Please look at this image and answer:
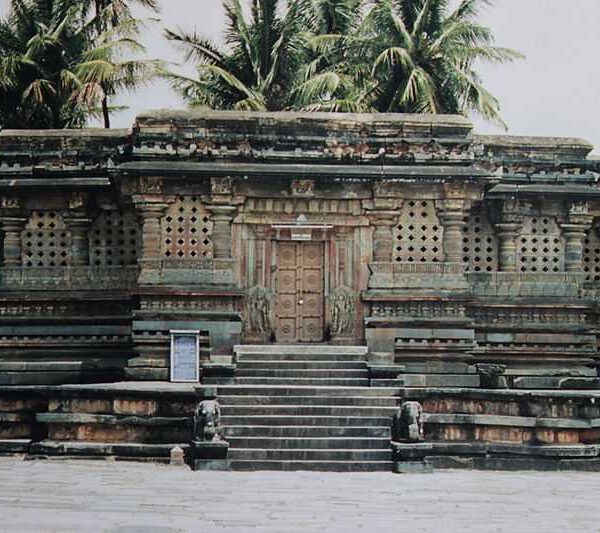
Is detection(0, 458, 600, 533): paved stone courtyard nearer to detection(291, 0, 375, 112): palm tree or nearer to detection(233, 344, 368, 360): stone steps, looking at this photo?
detection(233, 344, 368, 360): stone steps

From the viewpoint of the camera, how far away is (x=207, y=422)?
1631 centimetres

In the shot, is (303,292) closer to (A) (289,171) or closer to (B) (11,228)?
(A) (289,171)

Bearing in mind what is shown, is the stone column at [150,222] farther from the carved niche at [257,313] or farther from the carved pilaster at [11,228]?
the carved pilaster at [11,228]

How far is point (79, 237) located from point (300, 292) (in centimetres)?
467

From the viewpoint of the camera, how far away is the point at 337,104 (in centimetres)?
3200

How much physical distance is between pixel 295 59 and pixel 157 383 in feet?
53.5

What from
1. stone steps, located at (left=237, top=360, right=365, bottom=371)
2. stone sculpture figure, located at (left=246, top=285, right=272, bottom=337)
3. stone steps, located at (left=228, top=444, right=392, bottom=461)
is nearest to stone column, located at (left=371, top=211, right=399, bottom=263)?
stone sculpture figure, located at (left=246, top=285, right=272, bottom=337)

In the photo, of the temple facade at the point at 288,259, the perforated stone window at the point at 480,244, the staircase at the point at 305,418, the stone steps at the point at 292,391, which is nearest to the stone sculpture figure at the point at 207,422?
the staircase at the point at 305,418

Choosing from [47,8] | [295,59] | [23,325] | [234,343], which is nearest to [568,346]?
[234,343]

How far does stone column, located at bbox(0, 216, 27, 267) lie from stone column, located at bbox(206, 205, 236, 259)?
4.21m

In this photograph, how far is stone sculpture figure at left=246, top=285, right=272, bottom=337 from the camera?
800 inches

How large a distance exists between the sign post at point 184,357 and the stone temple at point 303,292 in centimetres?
14

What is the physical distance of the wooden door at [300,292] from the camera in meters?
20.6

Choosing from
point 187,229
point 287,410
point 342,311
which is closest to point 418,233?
point 342,311
